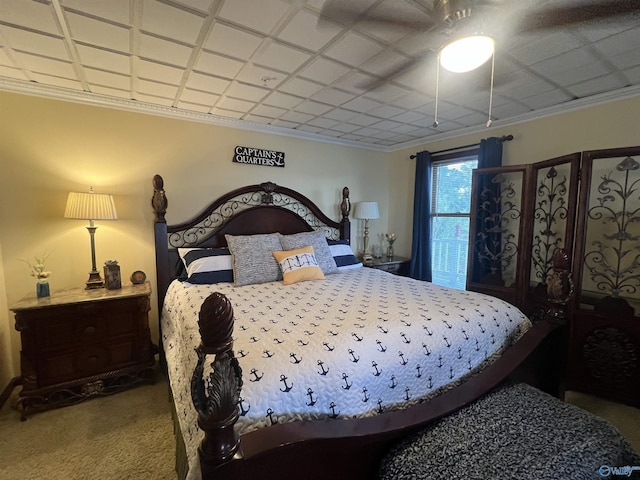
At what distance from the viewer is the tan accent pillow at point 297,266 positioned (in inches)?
99.5

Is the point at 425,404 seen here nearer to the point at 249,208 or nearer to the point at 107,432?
the point at 107,432

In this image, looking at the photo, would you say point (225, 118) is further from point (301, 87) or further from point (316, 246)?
point (316, 246)

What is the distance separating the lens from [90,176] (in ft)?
8.23

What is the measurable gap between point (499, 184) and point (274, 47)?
2.60 m

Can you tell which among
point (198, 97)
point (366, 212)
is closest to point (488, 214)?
point (366, 212)

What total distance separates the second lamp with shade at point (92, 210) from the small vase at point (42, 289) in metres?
0.26

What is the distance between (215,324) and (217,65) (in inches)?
71.3

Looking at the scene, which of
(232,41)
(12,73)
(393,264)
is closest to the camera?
(232,41)

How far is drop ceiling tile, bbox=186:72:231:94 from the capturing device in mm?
2098

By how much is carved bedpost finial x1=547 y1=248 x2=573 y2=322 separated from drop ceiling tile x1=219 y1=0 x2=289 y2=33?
2142 millimetres

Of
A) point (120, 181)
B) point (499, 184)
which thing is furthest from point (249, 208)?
point (499, 184)

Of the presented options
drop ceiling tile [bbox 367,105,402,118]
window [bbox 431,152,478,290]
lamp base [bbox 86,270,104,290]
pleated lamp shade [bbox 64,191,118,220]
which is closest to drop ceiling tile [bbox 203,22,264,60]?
drop ceiling tile [bbox 367,105,402,118]

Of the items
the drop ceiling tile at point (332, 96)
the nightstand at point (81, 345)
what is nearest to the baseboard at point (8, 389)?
the nightstand at point (81, 345)

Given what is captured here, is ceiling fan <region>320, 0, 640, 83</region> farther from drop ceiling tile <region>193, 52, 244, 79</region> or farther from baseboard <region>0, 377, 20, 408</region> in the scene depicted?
baseboard <region>0, 377, 20, 408</region>
